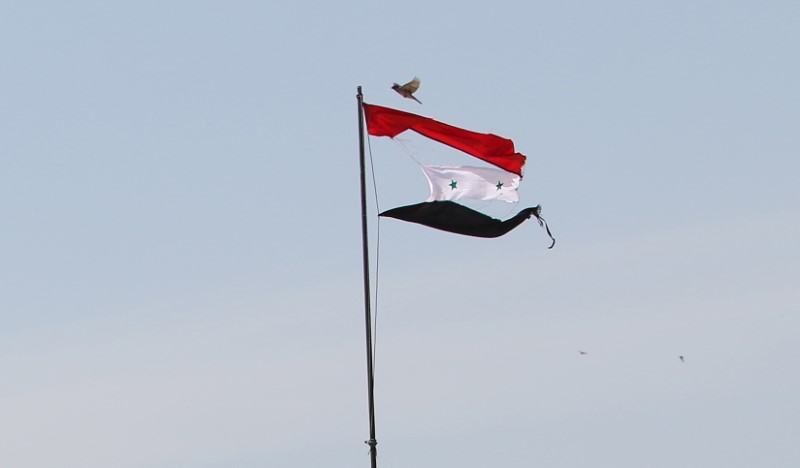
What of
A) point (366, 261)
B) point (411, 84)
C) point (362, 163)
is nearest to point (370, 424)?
point (366, 261)

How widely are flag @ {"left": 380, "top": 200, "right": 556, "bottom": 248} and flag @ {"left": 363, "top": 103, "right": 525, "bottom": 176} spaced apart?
1.54m

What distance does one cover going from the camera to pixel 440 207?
40750mm

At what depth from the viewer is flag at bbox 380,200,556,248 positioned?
40281 mm

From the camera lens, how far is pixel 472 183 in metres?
41.3

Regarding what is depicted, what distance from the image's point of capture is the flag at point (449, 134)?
39938 millimetres

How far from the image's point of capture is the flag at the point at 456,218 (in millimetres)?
40281

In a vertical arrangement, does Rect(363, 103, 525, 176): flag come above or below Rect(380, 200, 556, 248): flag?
above

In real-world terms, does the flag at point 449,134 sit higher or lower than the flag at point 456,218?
higher

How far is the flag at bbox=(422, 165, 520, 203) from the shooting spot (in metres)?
41.1

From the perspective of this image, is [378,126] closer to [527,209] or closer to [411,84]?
[411,84]

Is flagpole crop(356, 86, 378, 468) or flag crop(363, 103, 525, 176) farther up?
flag crop(363, 103, 525, 176)

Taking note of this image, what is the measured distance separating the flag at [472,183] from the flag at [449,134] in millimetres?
303

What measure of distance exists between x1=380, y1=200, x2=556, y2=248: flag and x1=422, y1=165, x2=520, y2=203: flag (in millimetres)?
379

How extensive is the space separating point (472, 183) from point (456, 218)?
3.56ft
